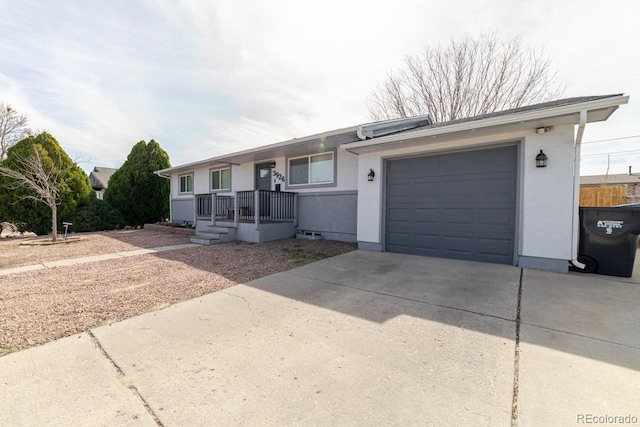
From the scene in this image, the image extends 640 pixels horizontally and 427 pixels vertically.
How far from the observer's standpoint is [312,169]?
9281 mm

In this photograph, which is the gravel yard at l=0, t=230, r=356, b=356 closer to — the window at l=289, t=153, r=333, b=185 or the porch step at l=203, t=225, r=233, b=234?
the porch step at l=203, t=225, r=233, b=234

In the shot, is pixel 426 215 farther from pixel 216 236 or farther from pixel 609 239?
pixel 216 236

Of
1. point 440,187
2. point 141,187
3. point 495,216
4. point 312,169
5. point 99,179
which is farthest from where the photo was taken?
point 99,179

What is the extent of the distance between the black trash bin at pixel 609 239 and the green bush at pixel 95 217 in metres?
16.7

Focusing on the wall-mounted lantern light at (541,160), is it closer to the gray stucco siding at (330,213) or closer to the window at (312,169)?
the gray stucco siding at (330,213)

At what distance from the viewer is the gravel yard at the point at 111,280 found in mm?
3066

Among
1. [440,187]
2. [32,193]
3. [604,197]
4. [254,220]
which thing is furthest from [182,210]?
[604,197]

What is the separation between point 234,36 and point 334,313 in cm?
735

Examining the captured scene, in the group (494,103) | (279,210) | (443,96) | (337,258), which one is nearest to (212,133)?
(279,210)

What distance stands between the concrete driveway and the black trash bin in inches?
52.0

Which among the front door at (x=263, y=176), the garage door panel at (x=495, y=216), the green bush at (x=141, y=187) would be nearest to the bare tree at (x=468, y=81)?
the front door at (x=263, y=176)

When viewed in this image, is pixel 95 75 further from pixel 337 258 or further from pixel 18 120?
pixel 18 120

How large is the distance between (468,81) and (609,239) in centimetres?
1239

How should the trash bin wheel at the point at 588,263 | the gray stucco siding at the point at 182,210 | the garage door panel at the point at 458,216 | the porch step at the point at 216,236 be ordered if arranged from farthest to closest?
1. the gray stucco siding at the point at 182,210
2. the porch step at the point at 216,236
3. the garage door panel at the point at 458,216
4. the trash bin wheel at the point at 588,263
